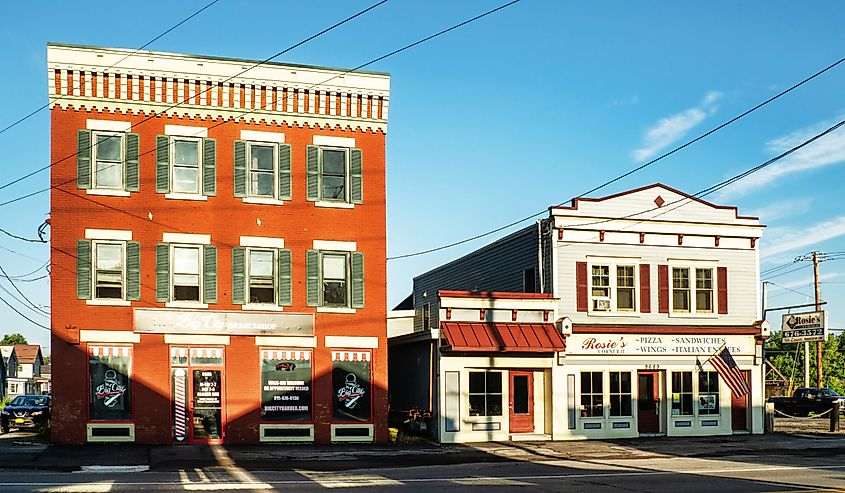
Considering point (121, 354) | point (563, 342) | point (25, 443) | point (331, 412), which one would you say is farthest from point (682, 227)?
point (25, 443)

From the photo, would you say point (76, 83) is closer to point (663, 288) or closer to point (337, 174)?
point (337, 174)

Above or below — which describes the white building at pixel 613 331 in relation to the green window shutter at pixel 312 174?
below

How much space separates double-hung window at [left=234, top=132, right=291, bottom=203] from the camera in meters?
30.4

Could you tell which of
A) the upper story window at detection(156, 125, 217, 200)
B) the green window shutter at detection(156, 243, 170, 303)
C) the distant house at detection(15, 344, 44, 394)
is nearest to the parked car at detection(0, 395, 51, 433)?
the green window shutter at detection(156, 243, 170, 303)

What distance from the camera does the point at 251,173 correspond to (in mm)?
30609

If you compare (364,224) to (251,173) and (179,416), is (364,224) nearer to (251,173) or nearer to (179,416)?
(251,173)

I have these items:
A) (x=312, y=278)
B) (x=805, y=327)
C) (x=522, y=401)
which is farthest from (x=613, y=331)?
(x=805, y=327)

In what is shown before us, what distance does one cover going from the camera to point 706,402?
34438 millimetres

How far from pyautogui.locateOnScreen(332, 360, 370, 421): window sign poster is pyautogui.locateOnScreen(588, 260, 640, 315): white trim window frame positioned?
811 cm

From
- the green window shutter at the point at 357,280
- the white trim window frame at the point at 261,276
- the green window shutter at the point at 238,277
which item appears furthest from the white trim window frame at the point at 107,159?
the green window shutter at the point at 357,280

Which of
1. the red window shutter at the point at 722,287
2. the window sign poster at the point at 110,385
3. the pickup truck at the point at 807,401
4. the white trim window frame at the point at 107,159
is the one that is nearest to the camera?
the window sign poster at the point at 110,385

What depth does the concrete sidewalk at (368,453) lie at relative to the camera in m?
23.8

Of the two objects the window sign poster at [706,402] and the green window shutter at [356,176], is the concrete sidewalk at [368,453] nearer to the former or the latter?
the window sign poster at [706,402]

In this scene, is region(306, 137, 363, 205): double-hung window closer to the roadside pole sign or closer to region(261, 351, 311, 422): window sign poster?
region(261, 351, 311, 422): window sign poster
